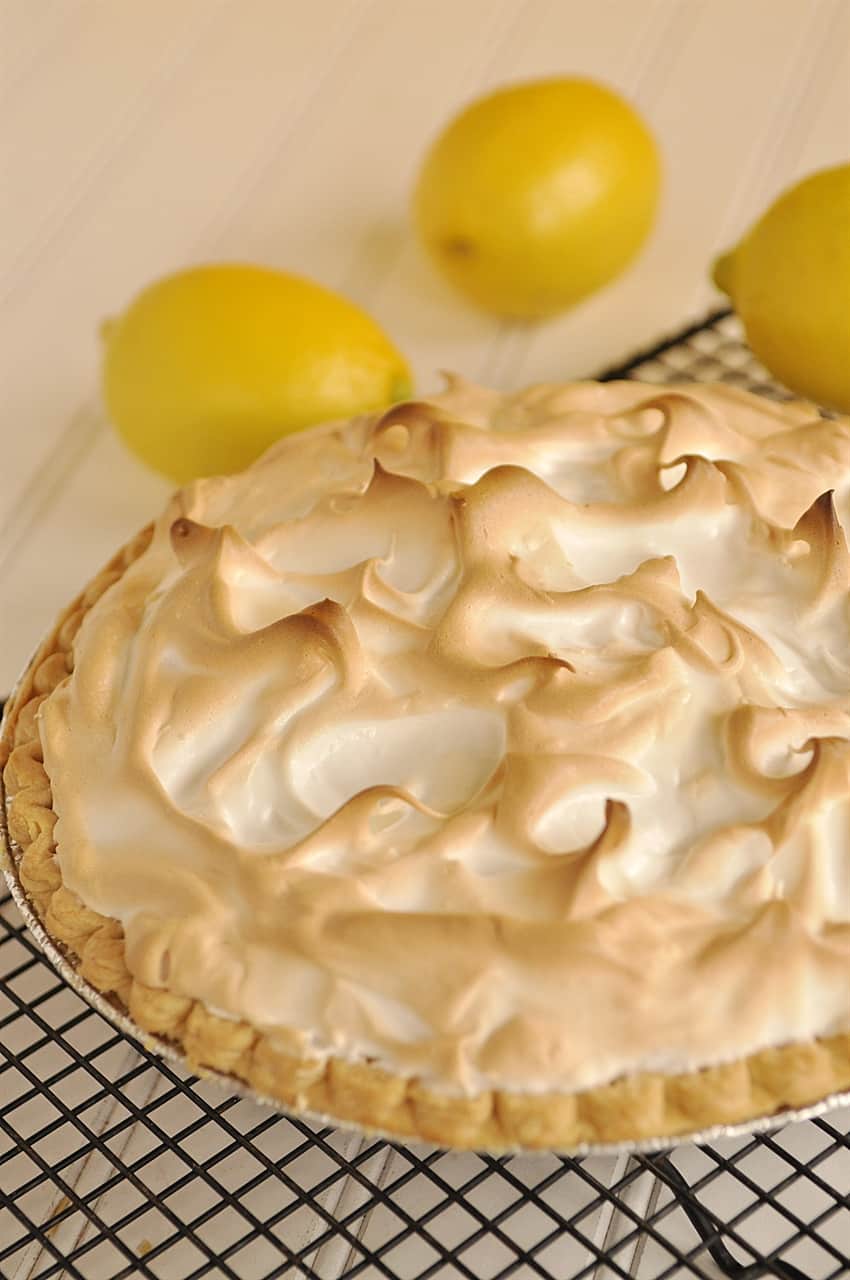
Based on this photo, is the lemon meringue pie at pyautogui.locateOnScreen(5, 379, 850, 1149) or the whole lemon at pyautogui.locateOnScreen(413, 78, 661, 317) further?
the whole lemon at pyautogui.locateOnScreen(413, 78, 661, 317)

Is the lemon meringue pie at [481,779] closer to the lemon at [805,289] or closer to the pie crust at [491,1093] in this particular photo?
the pie crust at [491,1093]

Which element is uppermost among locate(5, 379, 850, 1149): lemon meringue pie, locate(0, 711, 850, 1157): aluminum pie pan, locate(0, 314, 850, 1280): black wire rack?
locate(5, 379, 850, 1149): lemon meringue pie

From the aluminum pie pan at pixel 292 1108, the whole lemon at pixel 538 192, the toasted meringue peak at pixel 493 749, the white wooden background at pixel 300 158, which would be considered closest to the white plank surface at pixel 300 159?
the white wooden background at pixel 300 158

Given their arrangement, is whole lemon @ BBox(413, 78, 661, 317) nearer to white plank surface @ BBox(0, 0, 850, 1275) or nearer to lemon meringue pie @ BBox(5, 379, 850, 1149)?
white plank surface @ BBox(0, 0, 850, 1275)

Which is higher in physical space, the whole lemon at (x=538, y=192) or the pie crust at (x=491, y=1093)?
the whole lemon at (x=538, y=192)

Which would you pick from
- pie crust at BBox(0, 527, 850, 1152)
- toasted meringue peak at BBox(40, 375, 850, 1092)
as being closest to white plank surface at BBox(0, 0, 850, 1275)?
toasted meringue peak at BBox(40, 375, 850, 1092)

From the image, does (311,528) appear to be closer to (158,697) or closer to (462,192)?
(158,697)
